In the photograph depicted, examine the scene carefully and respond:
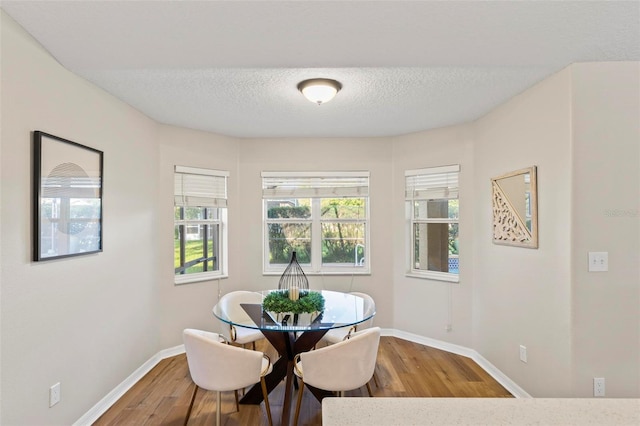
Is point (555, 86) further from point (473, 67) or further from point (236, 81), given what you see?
point (236, 81)

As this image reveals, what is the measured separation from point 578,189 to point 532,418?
2.01 m

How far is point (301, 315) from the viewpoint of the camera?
260cm

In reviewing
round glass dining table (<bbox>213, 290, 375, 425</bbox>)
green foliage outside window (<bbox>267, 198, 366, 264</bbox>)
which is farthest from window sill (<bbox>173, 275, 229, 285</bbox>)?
round glass dining table (<bbox>213, 290, 375, 425</bbox>)

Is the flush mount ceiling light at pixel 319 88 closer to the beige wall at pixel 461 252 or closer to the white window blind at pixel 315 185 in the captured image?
the beige wall at pixel 461 252

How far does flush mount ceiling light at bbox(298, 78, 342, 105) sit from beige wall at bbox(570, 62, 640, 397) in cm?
161

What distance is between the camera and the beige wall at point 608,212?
2223 mm

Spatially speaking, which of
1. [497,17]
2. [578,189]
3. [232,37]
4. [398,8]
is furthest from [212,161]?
[578,189]

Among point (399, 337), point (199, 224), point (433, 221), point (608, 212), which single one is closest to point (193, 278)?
point (199, 224)

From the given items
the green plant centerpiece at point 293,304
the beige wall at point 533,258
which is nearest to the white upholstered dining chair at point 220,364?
the green plant centerpiece at point 293,304

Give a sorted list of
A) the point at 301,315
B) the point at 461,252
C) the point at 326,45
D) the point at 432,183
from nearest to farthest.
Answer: the point at 326,45 < the point at 301,315 < the point at 461,252 < the point at 432,183

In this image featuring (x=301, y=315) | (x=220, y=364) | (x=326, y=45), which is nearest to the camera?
(x=326, y=45)

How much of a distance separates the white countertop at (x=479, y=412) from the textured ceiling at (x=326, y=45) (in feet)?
5.57

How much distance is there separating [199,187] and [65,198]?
5.48ft

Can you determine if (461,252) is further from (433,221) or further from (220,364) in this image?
(220,364)
